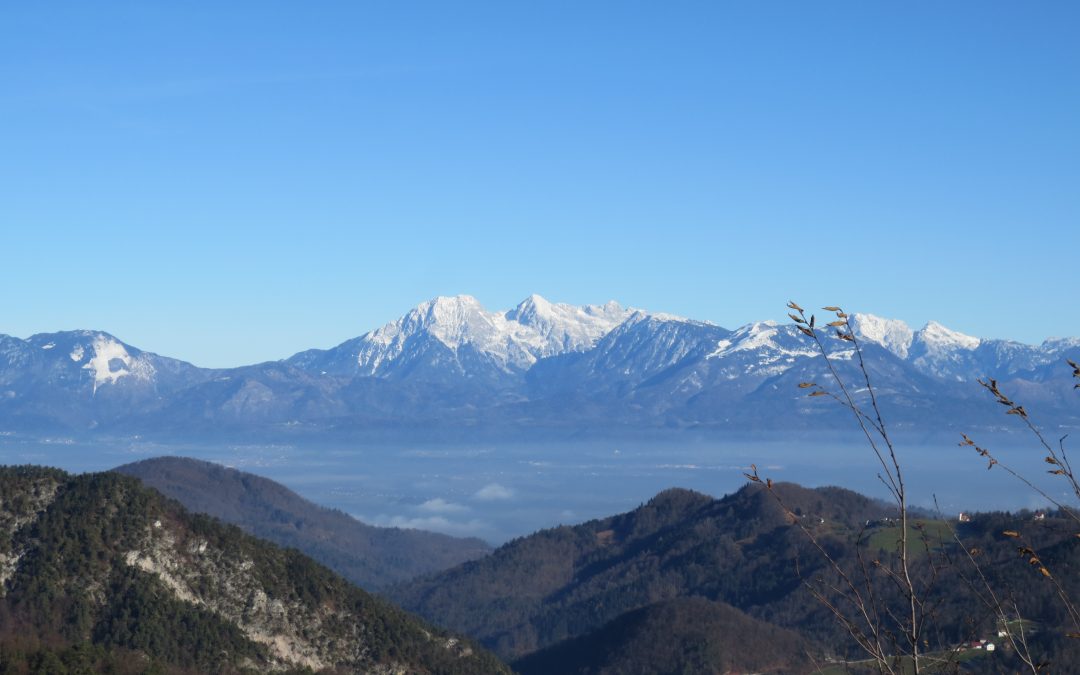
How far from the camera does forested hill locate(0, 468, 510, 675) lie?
279ft

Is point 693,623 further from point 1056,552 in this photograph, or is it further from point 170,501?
point 170,501

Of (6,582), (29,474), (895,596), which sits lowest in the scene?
(895,596)

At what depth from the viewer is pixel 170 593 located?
9019cm

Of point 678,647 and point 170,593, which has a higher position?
point 170,593

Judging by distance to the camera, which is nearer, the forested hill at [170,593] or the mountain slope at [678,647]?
the forested hill at [170,593]

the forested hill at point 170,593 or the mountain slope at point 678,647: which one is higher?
the forested hill at point 170,593

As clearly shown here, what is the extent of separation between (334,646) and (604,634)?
194ft

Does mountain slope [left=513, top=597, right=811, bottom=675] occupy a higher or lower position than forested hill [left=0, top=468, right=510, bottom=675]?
lower

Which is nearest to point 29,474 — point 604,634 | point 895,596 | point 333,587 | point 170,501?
point 170,501

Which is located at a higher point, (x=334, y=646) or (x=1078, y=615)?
(x=1078, y=615)

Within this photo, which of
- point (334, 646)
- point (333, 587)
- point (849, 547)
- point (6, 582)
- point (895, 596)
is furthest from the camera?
point (849, 547)

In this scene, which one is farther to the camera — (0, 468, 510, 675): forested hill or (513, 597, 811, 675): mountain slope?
(513, 597, 811, 675): mountain slope

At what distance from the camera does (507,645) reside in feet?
602

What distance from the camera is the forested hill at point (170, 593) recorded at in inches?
3344
